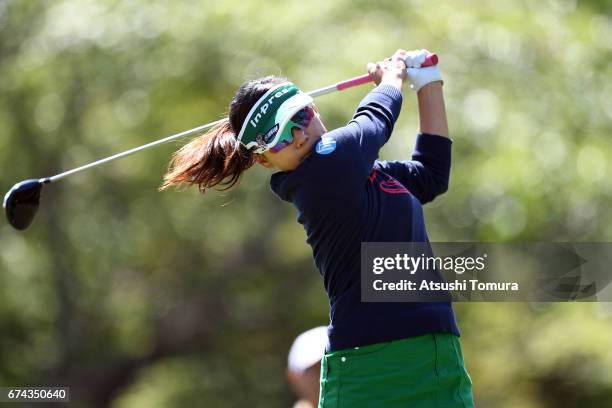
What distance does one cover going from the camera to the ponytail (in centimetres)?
295

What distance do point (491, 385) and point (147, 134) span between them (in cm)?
329

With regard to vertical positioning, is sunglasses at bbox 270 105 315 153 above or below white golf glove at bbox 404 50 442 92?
below

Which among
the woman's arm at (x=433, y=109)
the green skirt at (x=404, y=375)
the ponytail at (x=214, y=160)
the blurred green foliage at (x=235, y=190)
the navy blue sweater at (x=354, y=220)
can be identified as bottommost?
the green skirt at (x=404, y=375)

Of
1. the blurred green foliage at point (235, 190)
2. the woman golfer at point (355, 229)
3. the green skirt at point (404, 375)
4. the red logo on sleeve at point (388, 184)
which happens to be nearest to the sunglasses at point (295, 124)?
the woman golfer at point (355, 229)

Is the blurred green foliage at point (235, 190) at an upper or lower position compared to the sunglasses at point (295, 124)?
upper

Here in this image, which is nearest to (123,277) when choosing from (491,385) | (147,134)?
(147,134)

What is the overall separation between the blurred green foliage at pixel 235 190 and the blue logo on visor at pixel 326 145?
4287 millimetres

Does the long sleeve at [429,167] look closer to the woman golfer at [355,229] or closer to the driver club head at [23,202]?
the woman golfer at [355,229]

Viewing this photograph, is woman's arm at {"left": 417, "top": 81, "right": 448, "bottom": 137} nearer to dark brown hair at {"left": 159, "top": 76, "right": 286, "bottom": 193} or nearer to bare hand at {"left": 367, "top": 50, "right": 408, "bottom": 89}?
bare hand at {"left": 367, "top": 50, "right": 408, "bottom": 89}

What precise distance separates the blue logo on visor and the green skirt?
546 millimetres

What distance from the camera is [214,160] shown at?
300 centimetres

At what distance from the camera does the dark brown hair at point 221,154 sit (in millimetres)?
2828

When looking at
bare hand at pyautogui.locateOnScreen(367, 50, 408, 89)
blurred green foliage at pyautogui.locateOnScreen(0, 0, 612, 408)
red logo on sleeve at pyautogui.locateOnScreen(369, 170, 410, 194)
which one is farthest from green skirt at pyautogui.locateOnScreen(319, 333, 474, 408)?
blurred green foliage at pyautogui.locateOnScreen(0, 0, 612, 408)

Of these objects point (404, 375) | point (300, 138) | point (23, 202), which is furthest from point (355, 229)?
point (23, 202)
